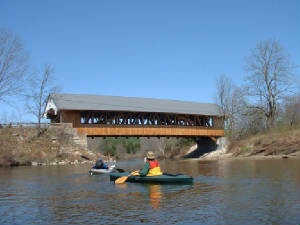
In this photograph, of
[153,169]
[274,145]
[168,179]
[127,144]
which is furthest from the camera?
[127,144]

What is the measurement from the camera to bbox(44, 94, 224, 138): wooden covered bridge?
136 ft

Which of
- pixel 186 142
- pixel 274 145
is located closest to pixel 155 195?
pixel 274 145

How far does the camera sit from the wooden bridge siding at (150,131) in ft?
135

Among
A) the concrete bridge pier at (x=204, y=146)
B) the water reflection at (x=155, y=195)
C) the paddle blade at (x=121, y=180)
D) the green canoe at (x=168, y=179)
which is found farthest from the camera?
the concrete bridge pier at (x=204, y=146)

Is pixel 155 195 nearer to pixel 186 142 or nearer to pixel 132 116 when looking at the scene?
pixel 132 116

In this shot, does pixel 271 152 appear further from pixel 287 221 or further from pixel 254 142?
pixel 287 221

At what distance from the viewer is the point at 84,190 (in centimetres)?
1397

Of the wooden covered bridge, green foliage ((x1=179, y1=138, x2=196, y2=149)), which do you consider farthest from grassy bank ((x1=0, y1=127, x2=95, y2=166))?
green foliage ((x1=179, y1=138, x2=196, y2=149))

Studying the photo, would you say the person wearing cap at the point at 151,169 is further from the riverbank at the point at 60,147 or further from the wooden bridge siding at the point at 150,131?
the wooden bridge siding at the point at 150,131

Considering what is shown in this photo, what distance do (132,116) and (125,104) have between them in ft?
5.59

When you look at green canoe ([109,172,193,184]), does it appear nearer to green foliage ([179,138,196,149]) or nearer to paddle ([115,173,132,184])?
paddle ([115,173,132,184])

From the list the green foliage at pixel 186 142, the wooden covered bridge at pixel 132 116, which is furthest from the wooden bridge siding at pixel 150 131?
the green foliage at pixel 186 142

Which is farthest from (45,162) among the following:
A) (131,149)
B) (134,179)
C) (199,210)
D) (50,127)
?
(131,149)

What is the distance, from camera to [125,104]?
150 feet
